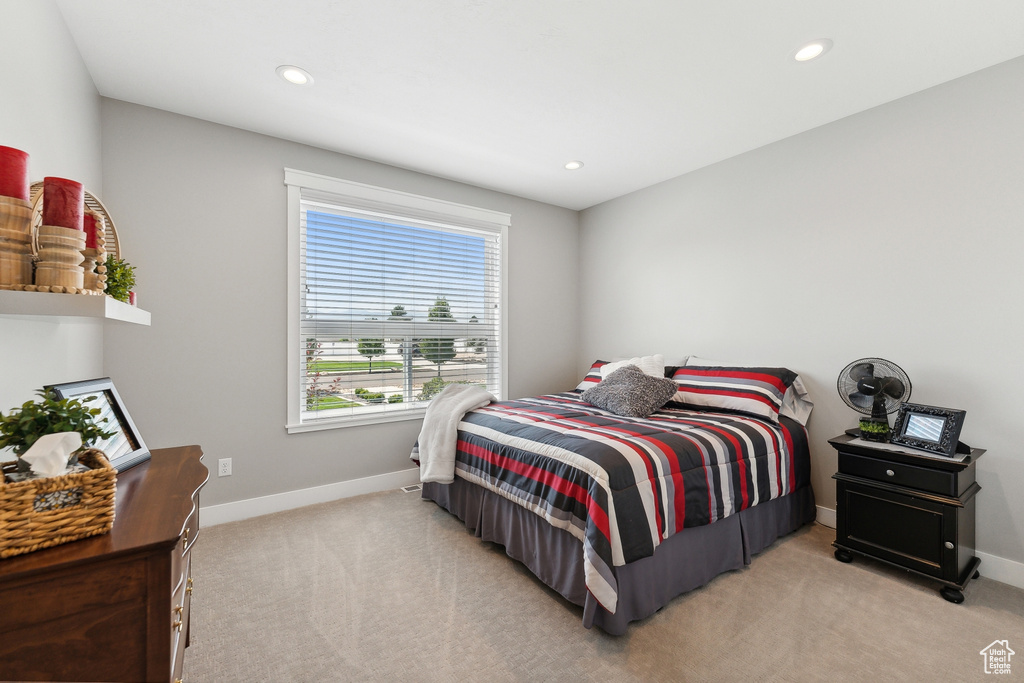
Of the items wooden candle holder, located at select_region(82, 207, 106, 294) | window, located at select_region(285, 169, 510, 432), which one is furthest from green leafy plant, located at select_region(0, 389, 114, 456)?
window, located at select_region(285, 169, 510, 432)

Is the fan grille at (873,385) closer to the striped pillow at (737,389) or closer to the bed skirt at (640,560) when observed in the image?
the striped pillow at (737,389)

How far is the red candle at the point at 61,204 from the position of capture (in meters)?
1.09

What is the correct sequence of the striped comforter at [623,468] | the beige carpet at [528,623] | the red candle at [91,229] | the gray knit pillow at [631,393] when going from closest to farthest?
the red candle at [91,229], the beige carpet at [528,623], the striped comforter at [623,468], the gray knit pillow at [631,393]

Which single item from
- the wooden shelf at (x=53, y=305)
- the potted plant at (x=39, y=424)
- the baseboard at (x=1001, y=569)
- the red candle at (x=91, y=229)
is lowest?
the baseboard at (x=1001, y=569)

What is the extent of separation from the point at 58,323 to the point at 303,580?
5.03ft

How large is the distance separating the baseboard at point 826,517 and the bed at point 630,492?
0.09 metres

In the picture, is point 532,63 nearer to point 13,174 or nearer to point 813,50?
point 813,50

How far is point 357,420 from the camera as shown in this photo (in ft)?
11.3

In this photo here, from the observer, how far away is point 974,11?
76.3 inches

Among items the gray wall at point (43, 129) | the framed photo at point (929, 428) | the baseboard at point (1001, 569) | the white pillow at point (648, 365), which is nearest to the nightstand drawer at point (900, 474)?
the framed photo at point (929, 428)

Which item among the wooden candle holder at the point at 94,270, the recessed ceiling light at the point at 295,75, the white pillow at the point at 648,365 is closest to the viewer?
the wooden candle holder at the point at 94,270

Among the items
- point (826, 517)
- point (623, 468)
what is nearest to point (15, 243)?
point (623, 468)

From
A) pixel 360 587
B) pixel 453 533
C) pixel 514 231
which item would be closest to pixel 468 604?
pixel 360 587

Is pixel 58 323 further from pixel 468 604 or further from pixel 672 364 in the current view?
pixel 672 364
